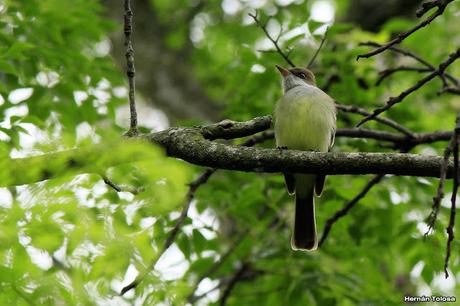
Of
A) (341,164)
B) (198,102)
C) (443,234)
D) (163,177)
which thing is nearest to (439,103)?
(198,102)

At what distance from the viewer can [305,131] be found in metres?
6.14

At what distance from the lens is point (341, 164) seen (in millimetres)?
3527

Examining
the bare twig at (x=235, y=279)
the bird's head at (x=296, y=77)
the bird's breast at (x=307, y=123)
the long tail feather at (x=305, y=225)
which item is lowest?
the bare twig at (x=235, y=279)

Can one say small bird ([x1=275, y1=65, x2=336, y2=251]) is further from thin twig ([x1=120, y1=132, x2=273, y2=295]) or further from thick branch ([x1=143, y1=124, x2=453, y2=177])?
thick branch ([x1=143, y1=124, x2=453, y2=177])

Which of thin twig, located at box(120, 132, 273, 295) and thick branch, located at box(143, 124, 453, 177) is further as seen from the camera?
thin twig, located at box(120, 132, 273, 295)

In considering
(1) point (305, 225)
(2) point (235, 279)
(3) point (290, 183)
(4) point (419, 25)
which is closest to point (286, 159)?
(4) point (419, 25)

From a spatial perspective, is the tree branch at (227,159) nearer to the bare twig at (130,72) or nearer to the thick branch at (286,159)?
the thick branch at (286,159)

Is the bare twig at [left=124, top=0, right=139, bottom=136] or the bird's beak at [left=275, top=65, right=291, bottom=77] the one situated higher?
the bird's beak at [left=275, top=65, right=291, bottom=77]

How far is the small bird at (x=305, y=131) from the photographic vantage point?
239 inches

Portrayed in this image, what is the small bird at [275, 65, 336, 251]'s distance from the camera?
19.9 feet

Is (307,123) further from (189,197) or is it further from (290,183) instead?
(189,197)

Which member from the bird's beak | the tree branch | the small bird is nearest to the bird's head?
the bird's beak

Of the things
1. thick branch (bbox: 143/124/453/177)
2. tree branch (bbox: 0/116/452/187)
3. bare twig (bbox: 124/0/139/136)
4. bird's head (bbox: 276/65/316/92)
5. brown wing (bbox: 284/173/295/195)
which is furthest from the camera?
bird's head (bbox: 276/65/316/92)

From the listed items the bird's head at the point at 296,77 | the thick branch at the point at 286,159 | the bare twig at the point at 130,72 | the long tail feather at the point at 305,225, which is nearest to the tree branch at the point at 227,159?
the thick branch at the point at 286,159
